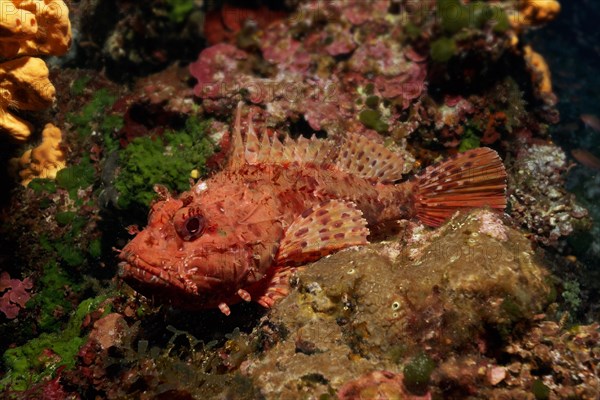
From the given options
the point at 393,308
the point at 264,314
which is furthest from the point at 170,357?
the point at 393,308

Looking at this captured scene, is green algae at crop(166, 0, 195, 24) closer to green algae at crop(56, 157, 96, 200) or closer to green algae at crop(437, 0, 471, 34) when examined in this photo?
green algae at crop(56, 157, 96, 200)

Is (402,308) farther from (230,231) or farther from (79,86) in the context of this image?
(79,86)

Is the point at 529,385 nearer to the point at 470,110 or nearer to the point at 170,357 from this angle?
the point at 170,357

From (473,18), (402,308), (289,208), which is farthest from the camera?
(473,18)

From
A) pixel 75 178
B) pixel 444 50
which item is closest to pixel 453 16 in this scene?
pixel 444 50

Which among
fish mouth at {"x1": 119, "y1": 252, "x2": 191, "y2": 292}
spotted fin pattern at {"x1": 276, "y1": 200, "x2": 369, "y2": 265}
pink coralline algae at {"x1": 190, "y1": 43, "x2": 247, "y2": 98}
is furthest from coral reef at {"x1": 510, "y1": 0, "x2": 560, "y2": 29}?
fish mouth at {"x1": 119, "y1": 252, "x2": 191, "y2": 292}

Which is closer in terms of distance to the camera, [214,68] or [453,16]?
[453,16]
